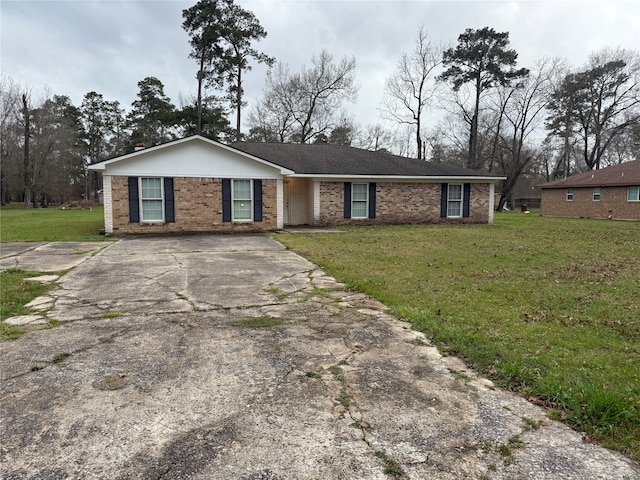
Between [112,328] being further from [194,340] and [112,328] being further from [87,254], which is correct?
[87,254]

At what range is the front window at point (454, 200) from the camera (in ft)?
61.3

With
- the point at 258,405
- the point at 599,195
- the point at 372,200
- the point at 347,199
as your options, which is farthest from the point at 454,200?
the point at 258,405

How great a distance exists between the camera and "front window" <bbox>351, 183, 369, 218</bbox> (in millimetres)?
17234

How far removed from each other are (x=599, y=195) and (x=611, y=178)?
3.87ft

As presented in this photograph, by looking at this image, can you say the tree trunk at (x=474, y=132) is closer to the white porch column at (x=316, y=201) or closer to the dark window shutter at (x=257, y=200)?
the white porch column at (x=316, y=201)

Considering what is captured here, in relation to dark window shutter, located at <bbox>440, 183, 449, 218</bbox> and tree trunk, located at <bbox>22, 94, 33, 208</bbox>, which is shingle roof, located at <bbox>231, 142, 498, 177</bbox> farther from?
A: tree trunk, located at <bbox>22, 94, 33, 208</bbox>

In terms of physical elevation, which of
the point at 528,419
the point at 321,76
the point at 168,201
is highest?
the point at 321,76

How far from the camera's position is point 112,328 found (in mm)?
4086

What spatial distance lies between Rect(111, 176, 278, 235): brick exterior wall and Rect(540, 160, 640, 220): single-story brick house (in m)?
22.3

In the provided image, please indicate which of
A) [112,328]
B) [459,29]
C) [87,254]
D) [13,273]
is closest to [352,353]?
[112,328]

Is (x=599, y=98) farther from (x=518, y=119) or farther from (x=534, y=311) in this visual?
(x=534, y=311)

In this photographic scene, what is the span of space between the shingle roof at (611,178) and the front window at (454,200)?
1199 centimetres

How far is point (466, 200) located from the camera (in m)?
18.9

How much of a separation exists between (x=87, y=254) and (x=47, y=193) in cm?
3976
